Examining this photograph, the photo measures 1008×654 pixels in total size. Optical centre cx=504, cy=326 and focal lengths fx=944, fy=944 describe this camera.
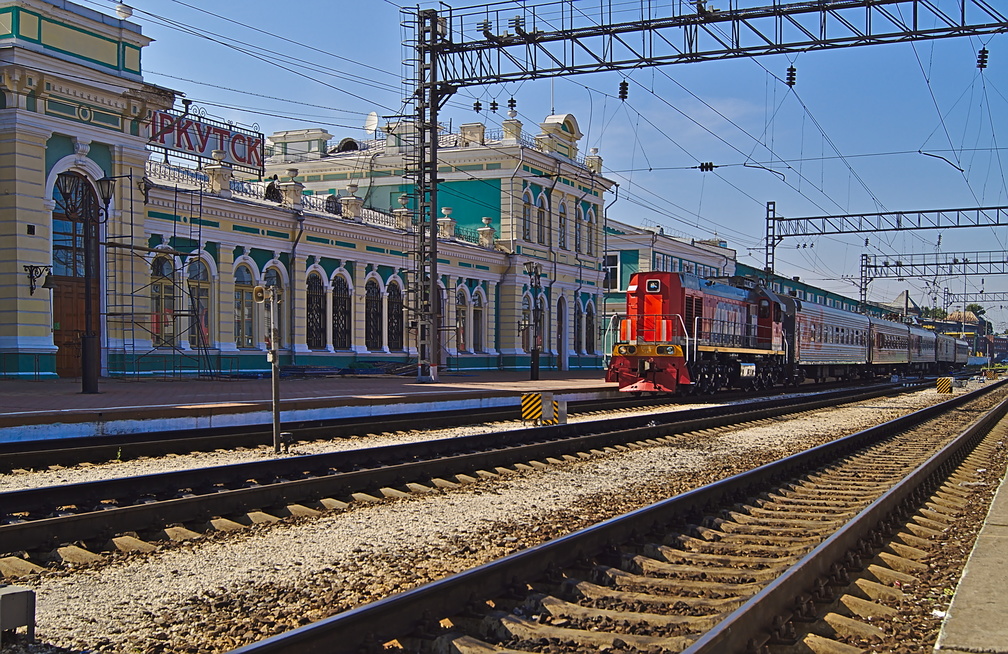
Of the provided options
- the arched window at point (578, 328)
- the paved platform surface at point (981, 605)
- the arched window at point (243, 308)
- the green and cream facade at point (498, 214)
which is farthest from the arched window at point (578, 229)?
the paved platform surface at point (981, 605)

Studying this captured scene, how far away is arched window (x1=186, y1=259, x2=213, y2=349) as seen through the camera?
28.0 meters

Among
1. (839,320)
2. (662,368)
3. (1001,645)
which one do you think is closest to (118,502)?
(1001,645)

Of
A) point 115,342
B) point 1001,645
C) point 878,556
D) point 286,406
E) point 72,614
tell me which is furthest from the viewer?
point 115,342

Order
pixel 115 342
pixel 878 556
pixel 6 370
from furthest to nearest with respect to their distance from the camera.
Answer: pixel 115 342
pixel 6 370
pixel 878 556

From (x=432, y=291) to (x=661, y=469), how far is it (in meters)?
14.9

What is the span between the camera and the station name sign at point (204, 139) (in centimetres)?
3133

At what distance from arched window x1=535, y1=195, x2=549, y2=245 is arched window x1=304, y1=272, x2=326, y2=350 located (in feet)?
52.5

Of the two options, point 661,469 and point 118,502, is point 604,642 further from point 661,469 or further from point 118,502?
point 661,469

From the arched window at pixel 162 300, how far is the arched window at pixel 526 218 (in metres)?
21.1

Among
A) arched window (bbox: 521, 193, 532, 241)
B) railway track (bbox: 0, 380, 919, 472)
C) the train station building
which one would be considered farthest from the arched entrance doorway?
arched window (bbox: 521, 193, 532, 241)

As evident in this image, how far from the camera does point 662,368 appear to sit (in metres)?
26.2

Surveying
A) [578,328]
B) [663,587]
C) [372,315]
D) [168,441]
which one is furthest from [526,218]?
[663,587]

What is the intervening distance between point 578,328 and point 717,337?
23885mm

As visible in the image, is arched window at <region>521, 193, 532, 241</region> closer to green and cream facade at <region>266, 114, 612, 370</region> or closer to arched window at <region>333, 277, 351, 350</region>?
green and cream facade at <region>266, 114, 612, 370</region>
